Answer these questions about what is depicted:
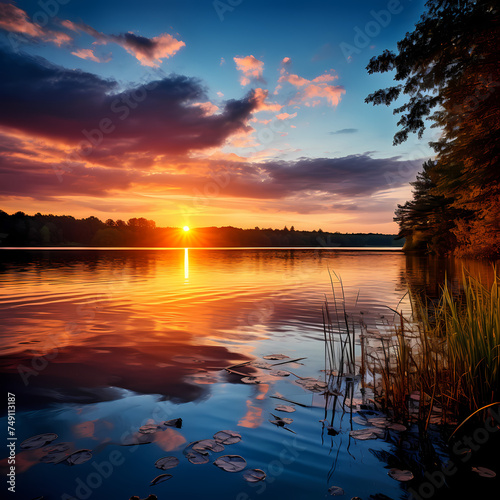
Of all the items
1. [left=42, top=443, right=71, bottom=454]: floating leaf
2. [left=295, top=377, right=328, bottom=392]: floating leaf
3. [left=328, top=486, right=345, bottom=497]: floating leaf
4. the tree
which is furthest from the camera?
the tree

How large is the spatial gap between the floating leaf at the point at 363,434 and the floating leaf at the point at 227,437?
1517 millimetres

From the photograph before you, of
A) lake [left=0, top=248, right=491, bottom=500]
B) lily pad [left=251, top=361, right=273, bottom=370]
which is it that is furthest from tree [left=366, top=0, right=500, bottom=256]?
lily pad [left=251, top=361, right=273, bottom=370]

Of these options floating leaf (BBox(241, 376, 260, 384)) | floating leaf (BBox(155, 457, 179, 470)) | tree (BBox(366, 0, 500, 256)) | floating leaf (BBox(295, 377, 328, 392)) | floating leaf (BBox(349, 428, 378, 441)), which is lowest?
floating leaf (BBox(241, 376, 260, 384))

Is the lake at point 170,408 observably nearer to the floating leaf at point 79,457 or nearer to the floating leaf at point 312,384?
the floating leaf at point 79,457

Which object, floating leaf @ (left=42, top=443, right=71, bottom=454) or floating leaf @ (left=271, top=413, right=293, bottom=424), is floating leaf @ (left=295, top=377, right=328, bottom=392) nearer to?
floating leaf @ (left=271, top=413, right=293, bottom=424)

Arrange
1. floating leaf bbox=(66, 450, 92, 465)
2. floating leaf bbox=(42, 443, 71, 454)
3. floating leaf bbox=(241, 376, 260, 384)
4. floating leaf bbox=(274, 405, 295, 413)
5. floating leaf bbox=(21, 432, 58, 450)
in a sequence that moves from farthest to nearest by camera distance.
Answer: floating leaf bbox=(241, 376, 260, 384) → floating leaf bbox=(274, 405, 295, 413) → floating leaf bbox=(21, 432, 58, 450) → floating leaf bbox=(42, 443, 71, 454) → floating leaf bbox=(66, 450, 92, 465)

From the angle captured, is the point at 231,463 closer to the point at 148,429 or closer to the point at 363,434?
the point at 148,429

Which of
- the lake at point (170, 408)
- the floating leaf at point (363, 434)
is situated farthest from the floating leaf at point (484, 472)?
the floating leaf at point (363, 434)

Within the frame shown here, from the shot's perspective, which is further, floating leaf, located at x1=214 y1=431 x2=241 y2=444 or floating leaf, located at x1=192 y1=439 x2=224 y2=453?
floating leaf, located at x1=214 y1=431 x2=241 y2=444

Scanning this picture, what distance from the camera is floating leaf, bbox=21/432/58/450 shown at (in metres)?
4.50

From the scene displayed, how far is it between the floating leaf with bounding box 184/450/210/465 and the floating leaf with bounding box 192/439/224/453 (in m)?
0.07

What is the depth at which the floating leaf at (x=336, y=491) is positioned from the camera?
373cm

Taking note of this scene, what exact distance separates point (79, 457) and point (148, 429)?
3.09 feet

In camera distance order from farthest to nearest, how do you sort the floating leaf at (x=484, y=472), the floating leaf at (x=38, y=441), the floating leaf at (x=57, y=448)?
the floating leaf at (x=38, y=441)
the floating leaf at (x=57, y=448)
the floating leaf at (x=484, y=472)
